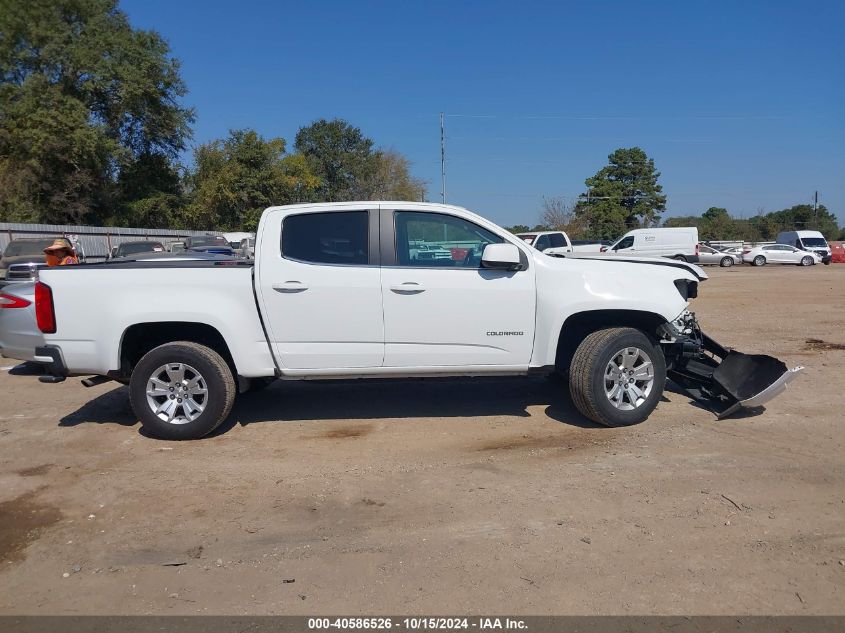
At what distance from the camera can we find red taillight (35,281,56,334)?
17.4 feet

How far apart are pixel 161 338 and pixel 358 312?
191 cm

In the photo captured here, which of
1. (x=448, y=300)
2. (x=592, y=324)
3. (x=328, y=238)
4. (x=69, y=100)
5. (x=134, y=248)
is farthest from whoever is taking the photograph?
(x=69, y=100)

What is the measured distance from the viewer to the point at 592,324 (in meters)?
5.84

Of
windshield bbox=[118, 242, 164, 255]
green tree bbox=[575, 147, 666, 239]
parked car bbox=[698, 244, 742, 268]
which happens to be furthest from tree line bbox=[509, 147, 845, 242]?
windshield bbox=[118, 242, 164, 255]

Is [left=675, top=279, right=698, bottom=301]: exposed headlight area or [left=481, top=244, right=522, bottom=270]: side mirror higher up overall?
[left=481, top=244, right=522, bottom=270]: side mirror

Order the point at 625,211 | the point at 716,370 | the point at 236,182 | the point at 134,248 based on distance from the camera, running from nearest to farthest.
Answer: the point at 716,370 → the point at 134,248 → the point at 236,182 → the point at 625,211

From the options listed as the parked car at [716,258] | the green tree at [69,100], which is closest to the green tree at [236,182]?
the green tree at [69,100]

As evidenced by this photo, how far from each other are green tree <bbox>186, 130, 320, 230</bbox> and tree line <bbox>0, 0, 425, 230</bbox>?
9 cm

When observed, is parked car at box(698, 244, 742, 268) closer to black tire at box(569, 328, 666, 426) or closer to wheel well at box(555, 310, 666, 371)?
wheel well at box(555, 310, 666, 371)

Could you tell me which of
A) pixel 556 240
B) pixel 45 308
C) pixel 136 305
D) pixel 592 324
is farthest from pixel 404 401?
pixel 556 240

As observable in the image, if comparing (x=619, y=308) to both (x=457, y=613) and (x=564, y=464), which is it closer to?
(x=564, y=464)

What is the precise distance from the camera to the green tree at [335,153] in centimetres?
6819

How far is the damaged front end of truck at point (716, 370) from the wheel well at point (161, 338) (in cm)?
400

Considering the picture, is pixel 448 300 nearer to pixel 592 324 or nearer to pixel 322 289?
pixel 322 289
